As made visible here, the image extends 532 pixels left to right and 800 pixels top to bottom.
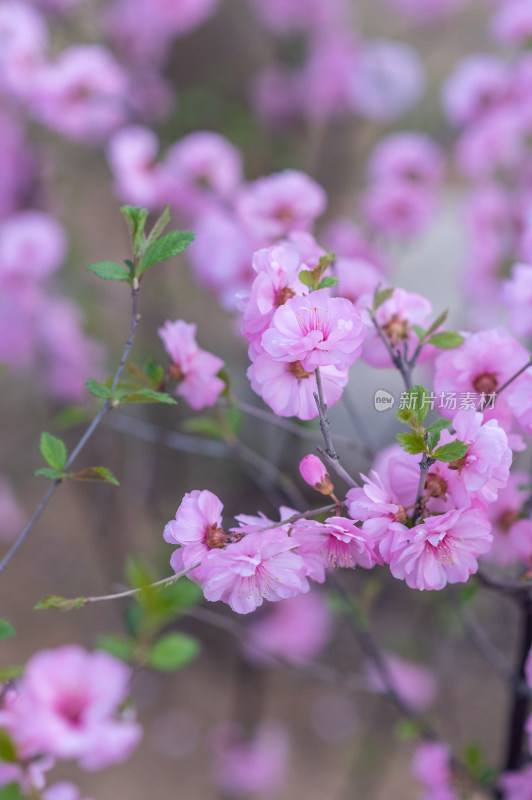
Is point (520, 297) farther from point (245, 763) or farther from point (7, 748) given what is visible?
point (245, 763)

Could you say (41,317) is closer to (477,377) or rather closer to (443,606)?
(443,606)

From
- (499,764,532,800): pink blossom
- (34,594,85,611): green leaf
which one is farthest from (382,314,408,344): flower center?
(499,764,532,800): pink blossom

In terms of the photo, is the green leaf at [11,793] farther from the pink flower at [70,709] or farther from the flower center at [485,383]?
the flower center at [485,383]

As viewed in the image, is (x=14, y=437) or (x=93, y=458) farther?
(x=14, y=437)

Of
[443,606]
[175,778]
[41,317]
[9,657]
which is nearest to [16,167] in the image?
[41,317]

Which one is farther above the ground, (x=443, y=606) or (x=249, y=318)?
(x=249, y=318)

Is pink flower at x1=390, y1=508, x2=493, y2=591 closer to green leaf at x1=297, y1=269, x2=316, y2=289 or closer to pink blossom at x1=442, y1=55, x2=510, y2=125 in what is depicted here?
green leaf at x1=297, y1=269, x2=316, y2=289

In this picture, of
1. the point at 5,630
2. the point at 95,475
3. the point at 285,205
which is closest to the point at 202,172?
the point at 285,205
